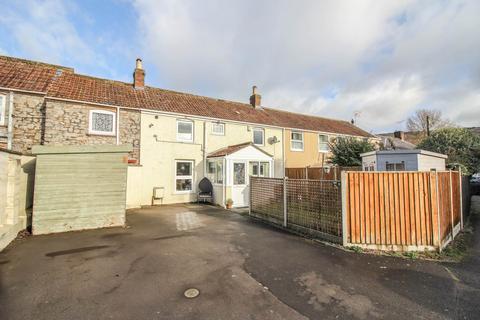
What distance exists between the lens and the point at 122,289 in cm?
435

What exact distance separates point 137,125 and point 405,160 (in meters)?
14.3

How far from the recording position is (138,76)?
667 inches

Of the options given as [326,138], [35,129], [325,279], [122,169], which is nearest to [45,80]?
[35,129]

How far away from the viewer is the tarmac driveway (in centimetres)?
371

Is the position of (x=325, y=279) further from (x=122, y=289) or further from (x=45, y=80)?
(x=45, y=80)

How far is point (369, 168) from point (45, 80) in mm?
18404

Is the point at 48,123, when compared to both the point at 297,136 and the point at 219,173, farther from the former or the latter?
the point at 297,136

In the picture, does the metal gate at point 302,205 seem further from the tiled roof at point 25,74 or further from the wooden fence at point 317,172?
the tiled roof at point 25,74

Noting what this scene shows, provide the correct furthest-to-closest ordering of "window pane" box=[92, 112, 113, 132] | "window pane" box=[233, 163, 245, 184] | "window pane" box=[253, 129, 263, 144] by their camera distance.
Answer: "window pane" box=[253, 129, 263, 144]
"window pane" box=[233, 163, 245, 184]
"window pane" box=[92, 112, 113, 132]

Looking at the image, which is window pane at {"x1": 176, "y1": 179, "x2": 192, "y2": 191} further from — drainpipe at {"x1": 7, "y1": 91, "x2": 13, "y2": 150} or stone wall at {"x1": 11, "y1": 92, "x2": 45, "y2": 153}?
drainpipe at {"x1": 7, "y1": 91, "x2": 13, "y2": 150}

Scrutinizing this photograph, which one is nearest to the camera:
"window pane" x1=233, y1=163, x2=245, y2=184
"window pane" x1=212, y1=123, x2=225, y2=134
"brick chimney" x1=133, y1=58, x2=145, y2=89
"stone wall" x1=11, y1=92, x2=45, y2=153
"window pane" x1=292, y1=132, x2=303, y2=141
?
"stone wall" x1=11, y1=92, x2=45, y2=153

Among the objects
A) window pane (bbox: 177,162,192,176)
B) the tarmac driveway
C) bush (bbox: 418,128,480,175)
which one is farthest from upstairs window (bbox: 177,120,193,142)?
bush (bbox: 418,128,480,175)

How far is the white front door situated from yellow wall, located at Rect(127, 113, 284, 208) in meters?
2.78

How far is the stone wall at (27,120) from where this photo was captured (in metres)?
11.9
